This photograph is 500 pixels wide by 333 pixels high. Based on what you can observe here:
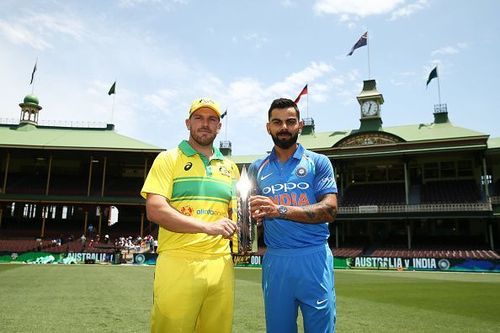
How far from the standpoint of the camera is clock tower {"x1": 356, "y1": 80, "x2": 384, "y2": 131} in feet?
141

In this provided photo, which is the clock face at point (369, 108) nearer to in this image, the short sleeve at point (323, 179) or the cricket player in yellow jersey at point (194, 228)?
the short sleeve at point (323, 179)

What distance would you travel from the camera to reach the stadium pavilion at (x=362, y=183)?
114 feet

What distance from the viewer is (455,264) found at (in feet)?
88.8

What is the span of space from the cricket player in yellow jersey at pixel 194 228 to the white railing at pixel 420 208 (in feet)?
113

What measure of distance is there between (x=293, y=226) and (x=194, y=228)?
3.05 ft

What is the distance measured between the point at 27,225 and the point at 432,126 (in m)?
45.2

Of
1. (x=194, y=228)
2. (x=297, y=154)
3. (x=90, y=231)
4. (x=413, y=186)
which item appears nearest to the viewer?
(x=194, y=228)

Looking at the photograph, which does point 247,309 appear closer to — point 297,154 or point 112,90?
point 297,154

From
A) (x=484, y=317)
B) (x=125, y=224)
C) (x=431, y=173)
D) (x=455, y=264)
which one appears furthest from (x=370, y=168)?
(x=484, y=317)

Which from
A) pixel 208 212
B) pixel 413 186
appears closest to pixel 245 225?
A: pixel 208 212

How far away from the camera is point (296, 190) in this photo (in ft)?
11.5

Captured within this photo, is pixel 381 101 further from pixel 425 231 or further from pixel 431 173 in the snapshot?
pixel 425 231

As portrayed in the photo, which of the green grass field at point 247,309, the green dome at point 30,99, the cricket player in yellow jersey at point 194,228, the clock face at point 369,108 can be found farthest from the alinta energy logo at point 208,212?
the green dome at point 30,99

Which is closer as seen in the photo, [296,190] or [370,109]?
[296,190]
